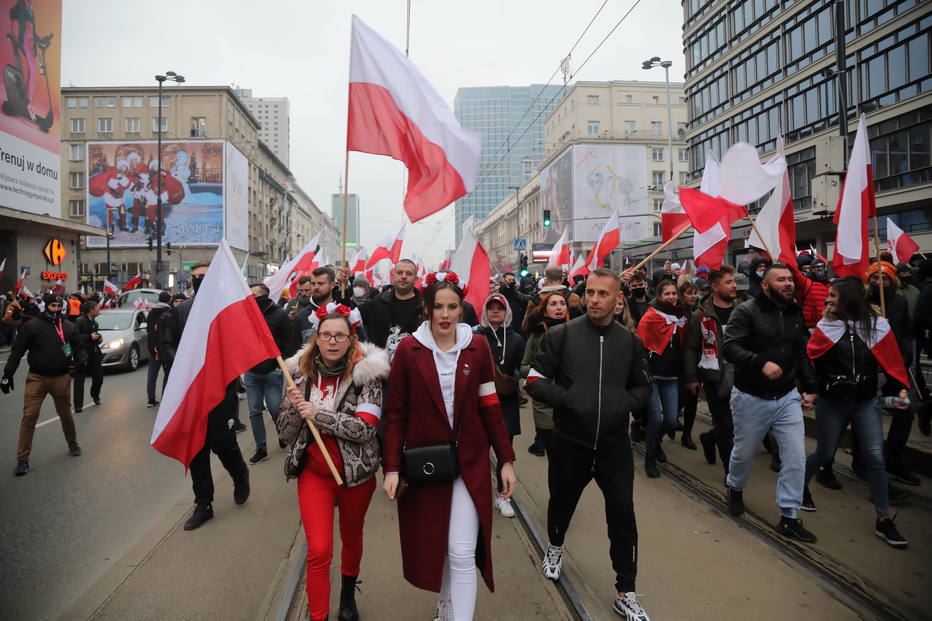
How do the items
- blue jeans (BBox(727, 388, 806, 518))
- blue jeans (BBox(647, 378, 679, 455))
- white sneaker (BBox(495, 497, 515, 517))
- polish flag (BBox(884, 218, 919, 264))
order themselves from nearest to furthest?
blue jeans (BBox(727, 388, 806, 518)), white sneaker (BBox(495, 497, 515, 517)), blue jeans (BBox(647, 378, 679, 455)), polish flag (BBox(884, 218, 919, 264))

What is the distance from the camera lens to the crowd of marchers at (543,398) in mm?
2963

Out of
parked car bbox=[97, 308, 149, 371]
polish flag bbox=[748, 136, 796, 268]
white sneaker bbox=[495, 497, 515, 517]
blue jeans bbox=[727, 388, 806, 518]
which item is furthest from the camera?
parked car bbox=[97, 308, 149, 371]

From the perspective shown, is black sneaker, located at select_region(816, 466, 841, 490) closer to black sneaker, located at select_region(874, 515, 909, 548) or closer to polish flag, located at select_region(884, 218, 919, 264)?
black sneaker, located at select_region(874, 515, 909, 548)

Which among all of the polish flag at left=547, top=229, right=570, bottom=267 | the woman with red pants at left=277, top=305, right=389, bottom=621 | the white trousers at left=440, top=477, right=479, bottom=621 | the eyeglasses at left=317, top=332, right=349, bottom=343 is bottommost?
the white trousers at left=440, top=477, right=479, bottom=621

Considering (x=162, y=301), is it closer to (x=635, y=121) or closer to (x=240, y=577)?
(x=240, y=577)

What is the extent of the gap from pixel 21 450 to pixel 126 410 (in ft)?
11.4

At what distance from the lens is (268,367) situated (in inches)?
262

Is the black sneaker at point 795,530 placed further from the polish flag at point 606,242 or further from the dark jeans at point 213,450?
the polish flag at point 606,242

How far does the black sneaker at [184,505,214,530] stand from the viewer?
15.4 ft

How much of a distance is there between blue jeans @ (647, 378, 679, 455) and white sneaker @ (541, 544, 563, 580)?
97.6 inches

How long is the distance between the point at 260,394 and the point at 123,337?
944 cm

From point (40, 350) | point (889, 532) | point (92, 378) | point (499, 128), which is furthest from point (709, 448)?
point (499, 128)

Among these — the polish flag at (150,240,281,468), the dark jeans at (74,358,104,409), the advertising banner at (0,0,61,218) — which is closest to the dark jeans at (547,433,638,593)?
the polish flag at (150,240,281,468)

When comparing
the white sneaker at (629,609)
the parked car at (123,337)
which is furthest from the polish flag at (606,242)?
the parked car at (123,337)
